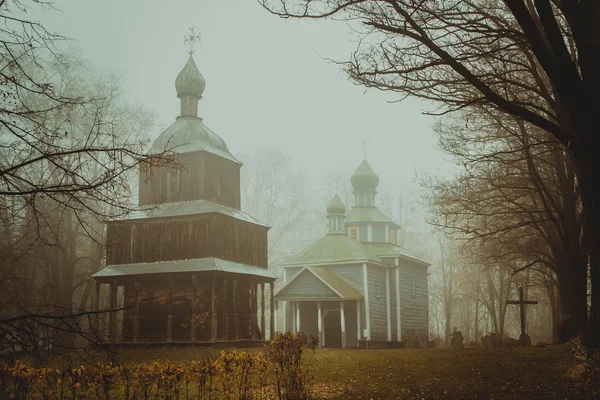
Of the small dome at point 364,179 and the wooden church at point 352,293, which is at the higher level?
the small dome at point 364,179

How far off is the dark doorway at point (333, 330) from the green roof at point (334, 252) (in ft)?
11.8

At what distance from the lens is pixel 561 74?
9047 millimetres

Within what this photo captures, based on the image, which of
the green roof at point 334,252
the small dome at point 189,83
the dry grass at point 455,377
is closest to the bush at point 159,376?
the dry grass at point 455,377

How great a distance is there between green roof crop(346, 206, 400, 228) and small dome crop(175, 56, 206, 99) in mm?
17622

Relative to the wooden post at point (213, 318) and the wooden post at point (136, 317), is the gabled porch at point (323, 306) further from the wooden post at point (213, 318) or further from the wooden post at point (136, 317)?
the wooden post at point (136, 317)

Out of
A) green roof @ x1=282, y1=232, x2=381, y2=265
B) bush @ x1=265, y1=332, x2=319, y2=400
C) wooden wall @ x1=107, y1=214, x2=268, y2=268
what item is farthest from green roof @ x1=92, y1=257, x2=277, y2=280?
bush @ x1=265, y1=332, x2=319, y2=400

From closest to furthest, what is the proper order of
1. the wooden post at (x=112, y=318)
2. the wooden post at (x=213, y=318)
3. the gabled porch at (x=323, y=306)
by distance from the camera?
1. the wooden post at (x=213, y=318)
2. the wooden post at (x=112, y=318)
3. the gabled porch at (x=323, y=306)

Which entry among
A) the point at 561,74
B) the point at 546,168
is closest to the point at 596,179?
the point at 561,74

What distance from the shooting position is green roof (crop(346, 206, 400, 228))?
46591 millimetres

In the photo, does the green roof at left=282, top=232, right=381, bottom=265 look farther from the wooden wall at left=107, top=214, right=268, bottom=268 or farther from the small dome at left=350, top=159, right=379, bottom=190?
the wooden wall at left=107, top=214, right=268, bottom=268

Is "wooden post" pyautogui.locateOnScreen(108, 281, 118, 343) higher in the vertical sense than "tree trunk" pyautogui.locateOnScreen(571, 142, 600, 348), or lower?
lower

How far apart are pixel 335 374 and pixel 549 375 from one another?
538 centimetres

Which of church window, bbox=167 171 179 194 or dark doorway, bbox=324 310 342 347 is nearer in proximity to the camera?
church window, bbox=167 171 179 194

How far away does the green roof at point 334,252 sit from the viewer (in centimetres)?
3919
